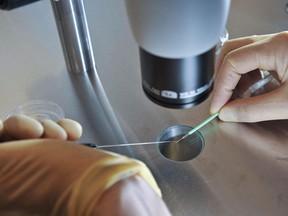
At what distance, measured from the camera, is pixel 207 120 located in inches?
23.8

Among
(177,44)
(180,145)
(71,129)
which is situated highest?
(177,44)

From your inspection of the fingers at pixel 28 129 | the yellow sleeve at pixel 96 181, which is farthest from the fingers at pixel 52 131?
the yellow sleeve at pixel 96 181

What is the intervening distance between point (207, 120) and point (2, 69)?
1.15 feet

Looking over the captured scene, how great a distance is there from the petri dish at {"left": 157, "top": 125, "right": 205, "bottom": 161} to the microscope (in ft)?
0.68

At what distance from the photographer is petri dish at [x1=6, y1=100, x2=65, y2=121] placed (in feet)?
2.07

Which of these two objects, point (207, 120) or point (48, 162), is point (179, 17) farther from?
point (207, 120)

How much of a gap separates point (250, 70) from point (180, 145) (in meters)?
0.14

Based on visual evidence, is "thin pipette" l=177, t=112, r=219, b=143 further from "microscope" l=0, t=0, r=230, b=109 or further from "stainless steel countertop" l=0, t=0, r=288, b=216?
→ "microscope" l=0, t=0, r=230, b=109

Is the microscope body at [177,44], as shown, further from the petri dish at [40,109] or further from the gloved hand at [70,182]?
the petri dish at [40,109]

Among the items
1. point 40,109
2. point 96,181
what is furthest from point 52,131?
point 40,109

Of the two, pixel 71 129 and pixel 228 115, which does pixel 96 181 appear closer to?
pixel 71 129

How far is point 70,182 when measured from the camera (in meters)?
0.31

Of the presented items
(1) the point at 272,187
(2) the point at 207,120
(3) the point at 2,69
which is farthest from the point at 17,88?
(1) the point at 272,187

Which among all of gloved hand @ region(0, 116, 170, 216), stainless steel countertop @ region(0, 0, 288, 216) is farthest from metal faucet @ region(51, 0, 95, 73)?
gloved hand @ region(0, 116, 170, 216)
